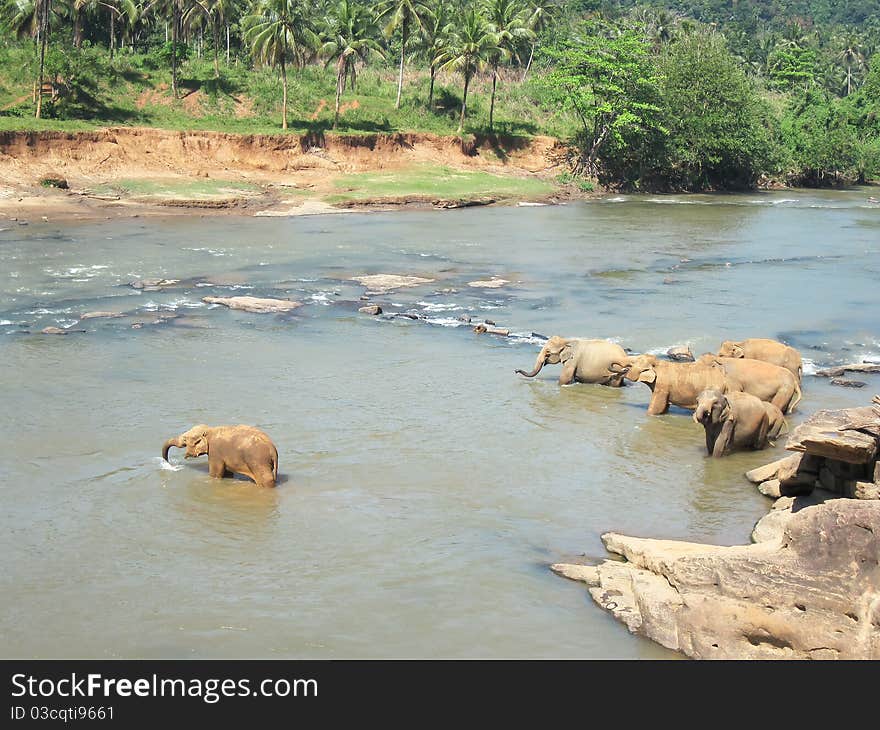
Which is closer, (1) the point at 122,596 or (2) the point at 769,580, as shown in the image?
(2) the point at 769,580

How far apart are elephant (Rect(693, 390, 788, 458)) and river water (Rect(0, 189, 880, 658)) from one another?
26 centimetres

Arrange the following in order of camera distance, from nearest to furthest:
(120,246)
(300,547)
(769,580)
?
(769,580)
(300,547)
(120,246)

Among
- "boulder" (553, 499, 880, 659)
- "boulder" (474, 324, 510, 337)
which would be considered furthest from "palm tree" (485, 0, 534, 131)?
"boulder" (553, 499, 880, 659)

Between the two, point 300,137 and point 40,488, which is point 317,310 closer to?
point 40,488

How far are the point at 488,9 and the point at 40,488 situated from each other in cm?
5457

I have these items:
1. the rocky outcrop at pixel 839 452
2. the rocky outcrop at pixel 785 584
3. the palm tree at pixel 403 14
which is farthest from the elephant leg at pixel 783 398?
the palm tree at pixel 403 14

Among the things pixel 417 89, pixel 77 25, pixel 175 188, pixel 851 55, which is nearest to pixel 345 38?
pixel 417 89

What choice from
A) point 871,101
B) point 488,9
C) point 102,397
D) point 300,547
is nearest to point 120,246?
point 102,397

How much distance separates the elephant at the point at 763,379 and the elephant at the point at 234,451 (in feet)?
21.9

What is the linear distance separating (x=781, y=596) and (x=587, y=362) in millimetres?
9474

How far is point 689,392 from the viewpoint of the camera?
1498cm

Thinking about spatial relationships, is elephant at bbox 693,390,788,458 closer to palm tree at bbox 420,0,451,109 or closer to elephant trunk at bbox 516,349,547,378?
elephant trunk at bbox 516,349,547,378

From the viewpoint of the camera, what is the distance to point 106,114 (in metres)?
48.5

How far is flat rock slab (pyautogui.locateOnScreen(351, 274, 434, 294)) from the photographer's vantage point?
2672 centimetres
